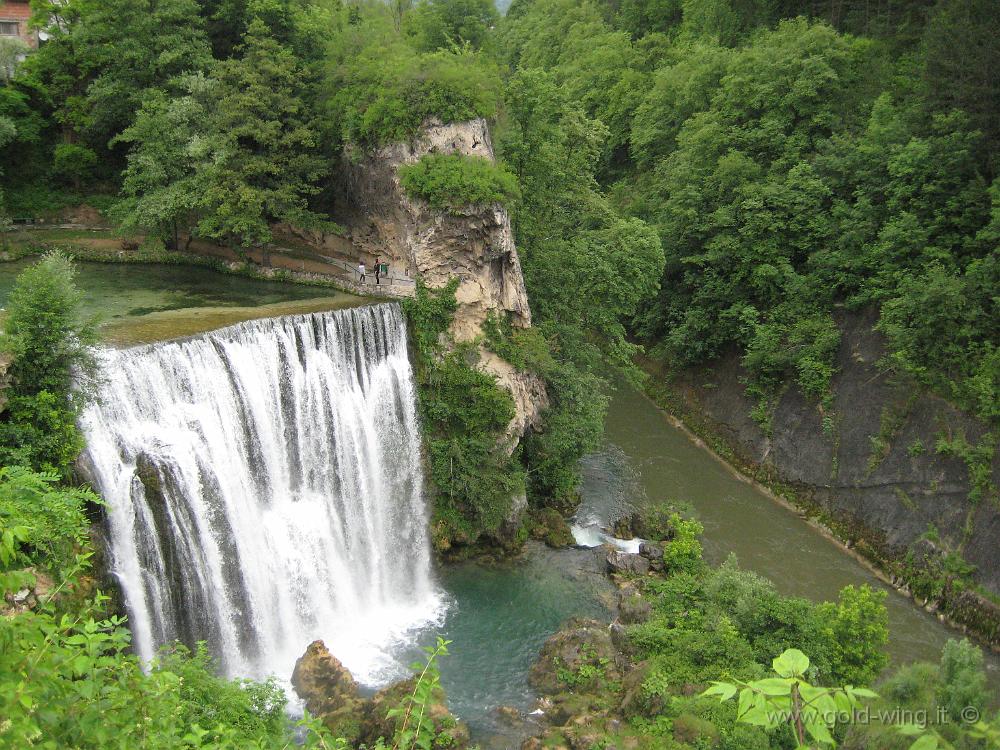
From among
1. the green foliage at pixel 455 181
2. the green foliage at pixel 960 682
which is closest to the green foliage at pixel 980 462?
the green foliage at pixel 960 682

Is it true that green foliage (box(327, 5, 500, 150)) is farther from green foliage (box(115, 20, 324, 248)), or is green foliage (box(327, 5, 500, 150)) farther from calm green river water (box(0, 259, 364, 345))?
calm green river water (box(0, 259, 364, 345))

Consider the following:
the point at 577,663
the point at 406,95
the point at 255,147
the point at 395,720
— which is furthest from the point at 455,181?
the point at 395,720

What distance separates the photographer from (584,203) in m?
25.5

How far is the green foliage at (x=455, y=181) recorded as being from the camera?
20609 mm

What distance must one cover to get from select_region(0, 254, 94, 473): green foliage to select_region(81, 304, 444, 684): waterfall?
0.58m

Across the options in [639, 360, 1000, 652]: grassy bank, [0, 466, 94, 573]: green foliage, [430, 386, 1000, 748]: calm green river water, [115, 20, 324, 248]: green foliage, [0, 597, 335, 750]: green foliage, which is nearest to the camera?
[0, 597, 335, 750]: green foliage

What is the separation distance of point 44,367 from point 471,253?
11.8 meters

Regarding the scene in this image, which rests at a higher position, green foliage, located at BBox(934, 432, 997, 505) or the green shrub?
the green shrub

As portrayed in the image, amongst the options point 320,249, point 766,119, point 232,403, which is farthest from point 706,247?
point 232,403

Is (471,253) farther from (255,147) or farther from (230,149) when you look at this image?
(255,147)

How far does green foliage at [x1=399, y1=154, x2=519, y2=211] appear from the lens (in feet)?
67.6

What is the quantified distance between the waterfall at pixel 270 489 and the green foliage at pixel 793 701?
45.7 feet

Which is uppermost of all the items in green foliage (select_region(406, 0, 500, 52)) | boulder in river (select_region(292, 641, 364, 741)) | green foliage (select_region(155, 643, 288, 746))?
green foliage (select_region(406, 0, 500, 52))

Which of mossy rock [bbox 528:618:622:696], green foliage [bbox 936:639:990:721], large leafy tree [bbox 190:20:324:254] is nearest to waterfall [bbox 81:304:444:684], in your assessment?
mossy rock [bbox 528:618:622:696]
